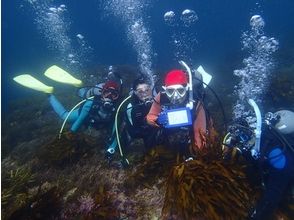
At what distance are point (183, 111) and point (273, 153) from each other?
6.29 feet

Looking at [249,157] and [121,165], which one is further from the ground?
[249,157]

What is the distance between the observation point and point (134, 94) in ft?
→ 26.1

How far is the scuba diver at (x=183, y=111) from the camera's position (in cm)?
595

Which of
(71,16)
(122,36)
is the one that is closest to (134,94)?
(122,36)

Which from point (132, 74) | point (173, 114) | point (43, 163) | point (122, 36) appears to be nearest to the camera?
point (173, 114)

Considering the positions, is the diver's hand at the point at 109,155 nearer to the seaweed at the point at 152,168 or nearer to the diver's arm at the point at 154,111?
the seaweed at the point at 152,168

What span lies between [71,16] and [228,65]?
143263mm

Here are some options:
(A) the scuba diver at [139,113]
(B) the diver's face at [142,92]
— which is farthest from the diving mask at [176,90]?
(B) the diver's face at [142,92]

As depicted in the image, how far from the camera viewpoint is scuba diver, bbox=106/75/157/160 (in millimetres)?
7629

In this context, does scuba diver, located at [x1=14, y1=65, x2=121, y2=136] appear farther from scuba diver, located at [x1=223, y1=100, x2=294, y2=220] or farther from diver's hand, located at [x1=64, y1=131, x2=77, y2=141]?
scuba diver, located at [x1=223, y1=100, x2=294, y2=220]

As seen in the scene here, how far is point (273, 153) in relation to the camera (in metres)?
4.50

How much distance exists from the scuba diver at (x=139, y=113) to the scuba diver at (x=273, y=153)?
3165 mm

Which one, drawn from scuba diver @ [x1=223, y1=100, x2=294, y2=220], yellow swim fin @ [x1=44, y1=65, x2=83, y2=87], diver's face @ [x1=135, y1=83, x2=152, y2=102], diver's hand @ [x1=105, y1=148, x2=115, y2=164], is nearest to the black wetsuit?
scuba diver @ [x1=223, y1=100, x2=294, y2=220]

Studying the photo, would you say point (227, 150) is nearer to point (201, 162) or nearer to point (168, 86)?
point (201, 162)
